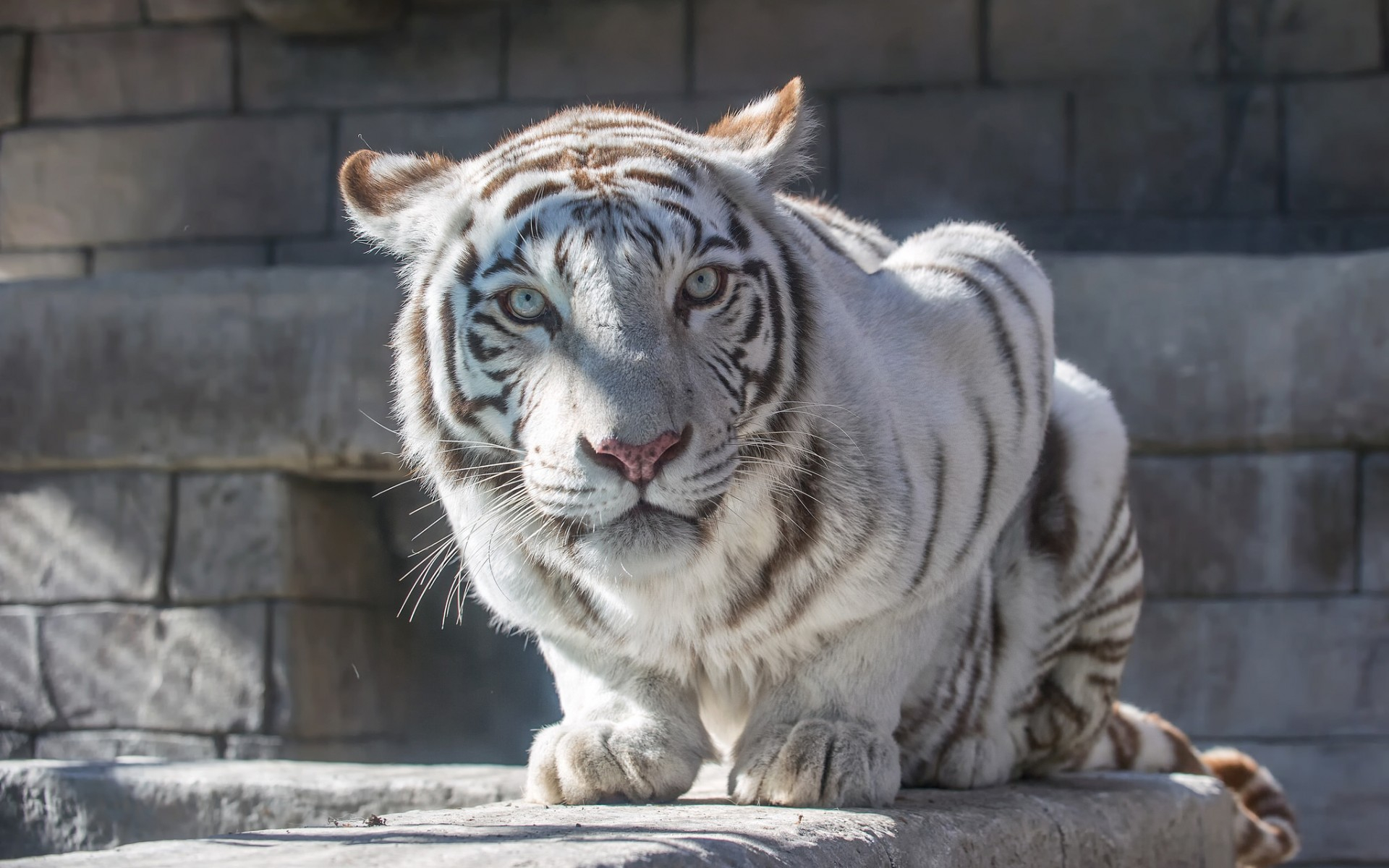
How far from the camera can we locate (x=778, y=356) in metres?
2.00

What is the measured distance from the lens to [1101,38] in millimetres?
4961

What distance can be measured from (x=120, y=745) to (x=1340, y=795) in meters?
3.49

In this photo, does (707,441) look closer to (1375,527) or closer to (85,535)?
(1375,527)

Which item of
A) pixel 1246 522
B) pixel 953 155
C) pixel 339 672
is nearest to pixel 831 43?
pixel 953 155

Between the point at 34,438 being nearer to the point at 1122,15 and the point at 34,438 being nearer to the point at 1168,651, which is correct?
the point at 1168,651

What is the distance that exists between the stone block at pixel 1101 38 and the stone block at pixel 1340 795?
2.25 meters

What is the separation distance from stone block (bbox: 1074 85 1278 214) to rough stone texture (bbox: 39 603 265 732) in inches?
117

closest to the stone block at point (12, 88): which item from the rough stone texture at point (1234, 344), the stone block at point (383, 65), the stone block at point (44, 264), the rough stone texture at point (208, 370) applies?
the stone block at point (44, 264)

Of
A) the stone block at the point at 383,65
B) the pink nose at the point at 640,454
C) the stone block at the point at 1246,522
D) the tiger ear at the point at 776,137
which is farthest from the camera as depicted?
the stone block at the point at 383,65

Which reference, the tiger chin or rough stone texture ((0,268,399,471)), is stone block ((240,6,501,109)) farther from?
the tiger chin

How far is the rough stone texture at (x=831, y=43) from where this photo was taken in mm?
5023

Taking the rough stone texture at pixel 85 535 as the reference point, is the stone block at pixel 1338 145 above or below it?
above

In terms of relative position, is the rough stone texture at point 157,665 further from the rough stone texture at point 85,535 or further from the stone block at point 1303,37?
the stone block at point 1303,37

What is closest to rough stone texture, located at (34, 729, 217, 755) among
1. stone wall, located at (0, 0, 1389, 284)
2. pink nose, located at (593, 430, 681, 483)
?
stone wall, located at (0, 0, 1389, 284)
